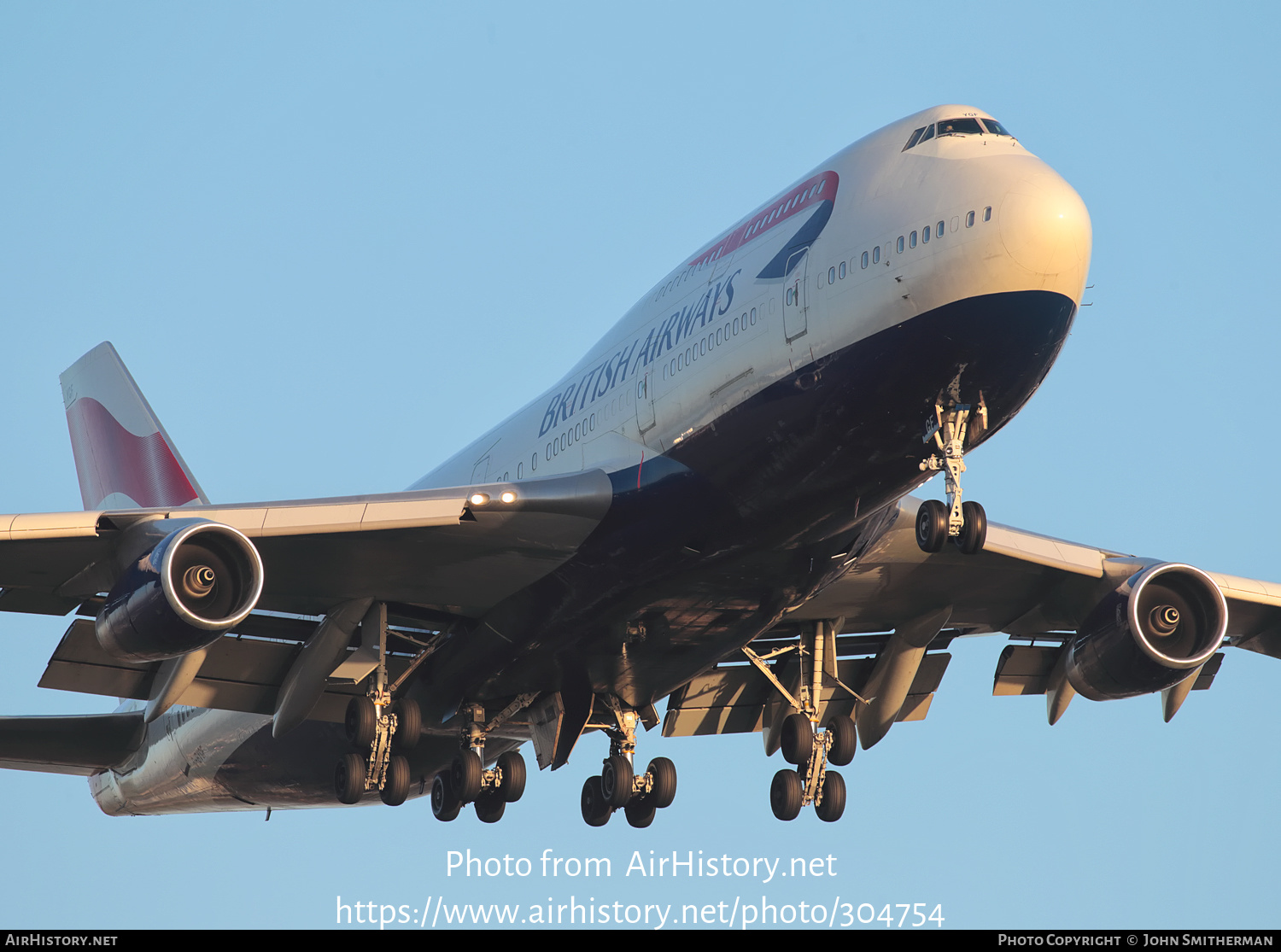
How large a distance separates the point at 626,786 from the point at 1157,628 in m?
8.90

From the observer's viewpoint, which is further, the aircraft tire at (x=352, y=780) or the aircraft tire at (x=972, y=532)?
the aircraft tire at (x=352, y=780)

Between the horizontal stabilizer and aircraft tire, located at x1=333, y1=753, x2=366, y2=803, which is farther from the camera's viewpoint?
the horizontal stabilizer

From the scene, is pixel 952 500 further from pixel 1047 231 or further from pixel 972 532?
pixel 1047 231

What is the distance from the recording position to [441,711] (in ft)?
89.7

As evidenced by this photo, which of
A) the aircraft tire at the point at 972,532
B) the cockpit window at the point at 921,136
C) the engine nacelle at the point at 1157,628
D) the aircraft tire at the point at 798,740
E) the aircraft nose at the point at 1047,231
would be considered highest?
the cockpit window at the point at 921,136

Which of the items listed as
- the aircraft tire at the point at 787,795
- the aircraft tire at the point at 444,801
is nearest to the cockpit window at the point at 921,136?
the aircraft tire at the point at 787,795

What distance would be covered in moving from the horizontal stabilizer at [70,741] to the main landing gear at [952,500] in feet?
56.4

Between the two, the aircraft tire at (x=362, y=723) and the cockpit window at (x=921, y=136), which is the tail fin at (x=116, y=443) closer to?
the aircraft tire at (x=362, y=723)

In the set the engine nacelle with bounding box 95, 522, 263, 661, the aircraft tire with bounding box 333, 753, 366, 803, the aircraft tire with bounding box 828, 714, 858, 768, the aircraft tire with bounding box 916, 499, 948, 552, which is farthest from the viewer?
the aircraft tire with bounding box 828, 714, 858, 768

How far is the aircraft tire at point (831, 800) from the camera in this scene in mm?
27297

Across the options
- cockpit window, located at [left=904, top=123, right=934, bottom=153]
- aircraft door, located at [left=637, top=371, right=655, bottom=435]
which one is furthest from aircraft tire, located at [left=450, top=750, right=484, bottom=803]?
cockpit window, located at [left=904, top=123, right=934, bottom=153]

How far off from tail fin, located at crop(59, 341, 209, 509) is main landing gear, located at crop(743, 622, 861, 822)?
12.6 m

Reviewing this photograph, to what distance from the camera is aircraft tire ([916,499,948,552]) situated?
1942 cm

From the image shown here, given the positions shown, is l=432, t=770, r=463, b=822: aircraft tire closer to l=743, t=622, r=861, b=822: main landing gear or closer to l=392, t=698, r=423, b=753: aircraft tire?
l=392, t=698, r=423, b=753: aircraft tire
